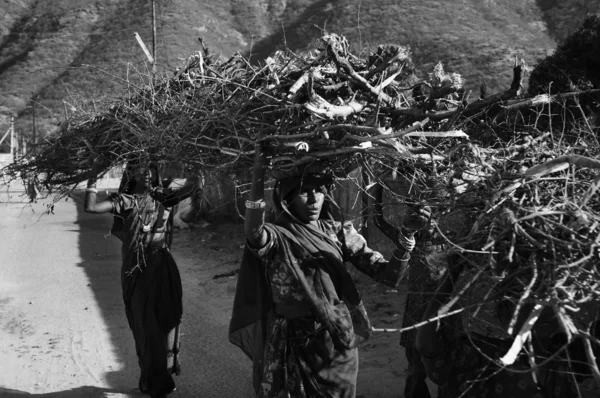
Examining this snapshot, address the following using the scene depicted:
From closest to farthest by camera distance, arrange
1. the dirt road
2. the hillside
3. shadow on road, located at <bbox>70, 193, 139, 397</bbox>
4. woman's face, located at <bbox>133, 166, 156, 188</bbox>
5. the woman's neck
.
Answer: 1. woman's face, located at <bbox>133, 166, 156, 188</bbox>
2. the woman's neck
3. the dirt road
4. shadow on road, located at <bbox>70, 193, 139, 397</bbox>
5. the hillside

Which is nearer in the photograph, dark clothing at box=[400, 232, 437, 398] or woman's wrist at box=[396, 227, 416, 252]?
woman's wrist at box=[396, 227, 416, 252]

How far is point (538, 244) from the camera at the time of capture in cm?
210

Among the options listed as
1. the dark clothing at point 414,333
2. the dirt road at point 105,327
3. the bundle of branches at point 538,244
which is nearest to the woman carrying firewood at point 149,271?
the dirt road at point 105,327

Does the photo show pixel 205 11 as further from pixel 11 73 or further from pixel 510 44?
pixel 510 44

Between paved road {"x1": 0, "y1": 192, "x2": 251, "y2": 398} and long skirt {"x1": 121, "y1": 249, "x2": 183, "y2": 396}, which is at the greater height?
long skirt {"x1": 121, "y1": 249, "x2": 183, "y2": 396}

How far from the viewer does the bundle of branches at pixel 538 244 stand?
6.59 ft

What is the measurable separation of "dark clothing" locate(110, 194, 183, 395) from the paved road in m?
0.44

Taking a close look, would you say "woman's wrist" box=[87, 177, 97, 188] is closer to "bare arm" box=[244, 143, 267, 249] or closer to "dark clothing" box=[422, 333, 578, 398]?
"bare arm" box=[244, 143, 267, 249]

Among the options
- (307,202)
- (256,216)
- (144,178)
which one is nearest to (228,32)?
(144,178)

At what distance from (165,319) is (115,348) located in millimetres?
1704

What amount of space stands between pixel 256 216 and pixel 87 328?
5.01 m

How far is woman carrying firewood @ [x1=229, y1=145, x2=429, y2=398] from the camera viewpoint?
12.4ft

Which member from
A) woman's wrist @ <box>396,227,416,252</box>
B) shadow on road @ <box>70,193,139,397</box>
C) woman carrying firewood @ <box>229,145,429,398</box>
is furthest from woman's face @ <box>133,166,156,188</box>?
woman's wrist @ <box>396,227,416,252</box>

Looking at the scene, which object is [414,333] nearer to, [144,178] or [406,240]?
[406,240]
